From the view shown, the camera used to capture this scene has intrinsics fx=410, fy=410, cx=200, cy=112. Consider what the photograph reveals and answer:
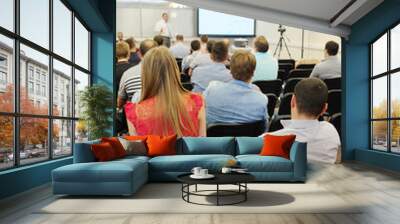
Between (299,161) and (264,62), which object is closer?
(299,161)

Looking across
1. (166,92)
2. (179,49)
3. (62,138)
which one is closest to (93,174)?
(62,138)

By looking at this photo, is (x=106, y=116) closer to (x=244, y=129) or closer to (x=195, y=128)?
(x=195, y=128)

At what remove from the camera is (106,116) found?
813cm

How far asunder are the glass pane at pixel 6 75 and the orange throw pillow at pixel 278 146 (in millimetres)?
3768

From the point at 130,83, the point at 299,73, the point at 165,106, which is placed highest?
the point at 299,73

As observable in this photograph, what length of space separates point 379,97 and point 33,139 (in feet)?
23.3

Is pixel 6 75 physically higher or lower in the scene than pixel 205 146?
higher

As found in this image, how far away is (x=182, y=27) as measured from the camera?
9.18 metres

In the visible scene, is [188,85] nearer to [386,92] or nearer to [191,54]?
[191,54]

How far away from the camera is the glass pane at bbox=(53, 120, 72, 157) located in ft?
22.0

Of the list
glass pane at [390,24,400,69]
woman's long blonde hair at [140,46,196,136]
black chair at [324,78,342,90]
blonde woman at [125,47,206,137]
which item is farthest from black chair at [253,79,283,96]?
glass pane at [390,24,400,69]

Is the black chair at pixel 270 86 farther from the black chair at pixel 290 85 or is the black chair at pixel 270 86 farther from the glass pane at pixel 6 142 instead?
the glass pane at pixel 6 142

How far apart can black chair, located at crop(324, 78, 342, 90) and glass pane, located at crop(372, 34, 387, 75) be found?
0.80m

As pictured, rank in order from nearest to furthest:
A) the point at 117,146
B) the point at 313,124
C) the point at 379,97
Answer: the point at 117,146 → the point at 313,124 → the point at 379,97
